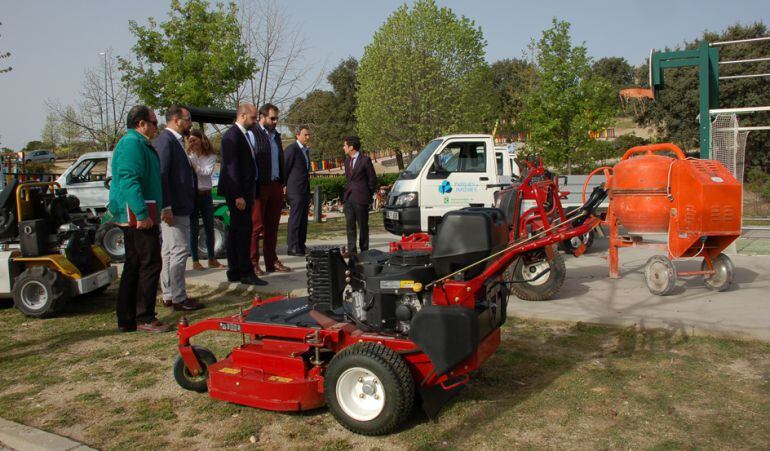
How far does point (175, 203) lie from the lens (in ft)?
21.8

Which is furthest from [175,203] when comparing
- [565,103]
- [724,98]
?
[724,98]

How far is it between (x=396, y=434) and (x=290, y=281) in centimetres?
443

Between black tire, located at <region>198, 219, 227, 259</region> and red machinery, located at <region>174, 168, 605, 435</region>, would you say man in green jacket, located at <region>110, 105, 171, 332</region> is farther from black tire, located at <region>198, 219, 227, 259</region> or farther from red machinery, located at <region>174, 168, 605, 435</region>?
black tire, located at <region>198, 219, 227, 259</region>

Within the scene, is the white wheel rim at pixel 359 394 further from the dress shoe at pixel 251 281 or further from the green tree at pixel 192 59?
the green tree at pixel 192 59

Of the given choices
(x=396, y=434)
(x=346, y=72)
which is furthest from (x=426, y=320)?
(x=346, y=72)

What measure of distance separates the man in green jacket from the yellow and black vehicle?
1.16 metres

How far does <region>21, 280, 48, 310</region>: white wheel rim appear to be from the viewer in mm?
6832

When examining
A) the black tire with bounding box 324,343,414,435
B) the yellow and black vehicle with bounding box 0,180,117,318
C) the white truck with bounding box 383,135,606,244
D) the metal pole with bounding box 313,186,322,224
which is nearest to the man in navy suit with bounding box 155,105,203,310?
the yellow and black vehicle with bounding box 0,180,117,318

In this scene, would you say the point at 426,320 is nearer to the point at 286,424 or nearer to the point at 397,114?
the point at 286,424

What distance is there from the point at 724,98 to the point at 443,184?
3087cm

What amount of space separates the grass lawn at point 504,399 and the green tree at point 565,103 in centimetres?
1972


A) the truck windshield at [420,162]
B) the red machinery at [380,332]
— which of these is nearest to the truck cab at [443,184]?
the truck windshield at [420,162]

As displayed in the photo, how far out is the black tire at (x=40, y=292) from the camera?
6.77 m

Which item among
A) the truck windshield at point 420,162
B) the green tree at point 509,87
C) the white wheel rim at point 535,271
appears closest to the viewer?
the white wheel rim at point 535,271
